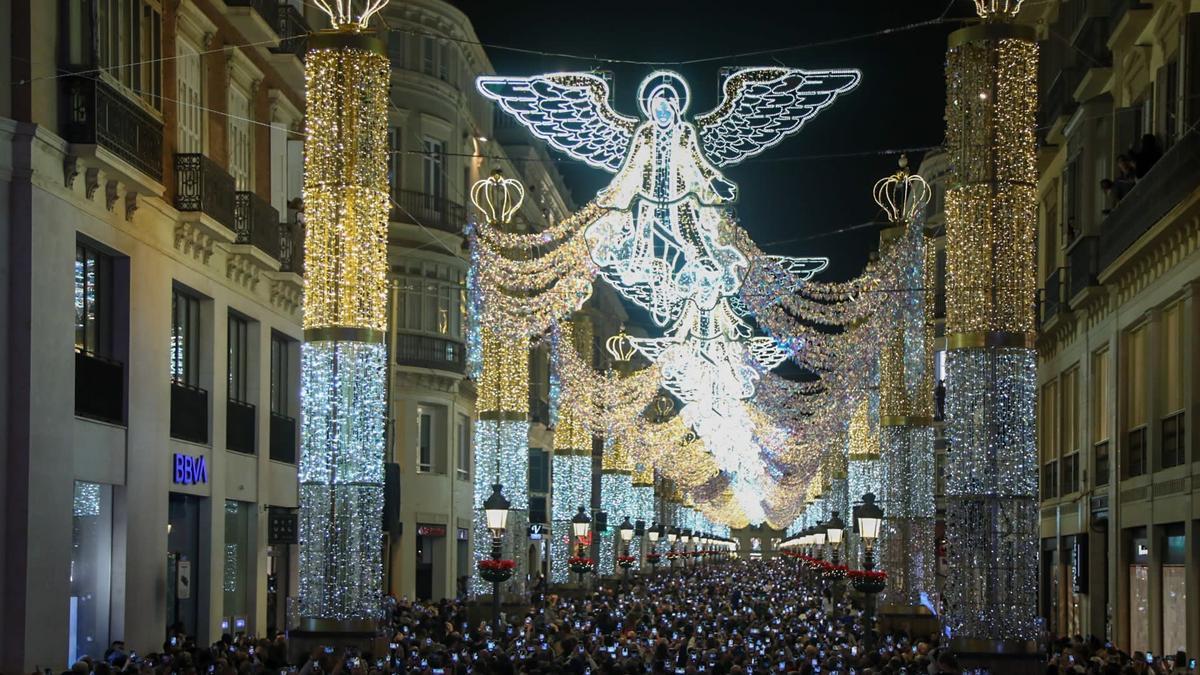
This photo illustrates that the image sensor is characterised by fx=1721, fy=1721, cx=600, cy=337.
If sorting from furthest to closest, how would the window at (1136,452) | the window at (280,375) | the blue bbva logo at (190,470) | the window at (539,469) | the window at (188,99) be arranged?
the window at (539,469) → the window at (280,375) → the window at (1136,452) → the blue bbva logo at (190,470) → the window at (188,99)

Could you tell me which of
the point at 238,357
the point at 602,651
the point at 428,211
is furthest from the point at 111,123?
the point at 428,211

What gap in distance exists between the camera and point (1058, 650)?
84.5 ft

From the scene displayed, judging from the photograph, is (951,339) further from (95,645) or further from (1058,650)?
(95,645)

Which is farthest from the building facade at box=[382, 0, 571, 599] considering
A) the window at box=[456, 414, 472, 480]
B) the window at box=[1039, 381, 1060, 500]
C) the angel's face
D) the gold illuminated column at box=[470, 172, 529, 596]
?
the angel's face

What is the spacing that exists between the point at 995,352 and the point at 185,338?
14.9m

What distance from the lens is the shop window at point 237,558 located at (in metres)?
31.2

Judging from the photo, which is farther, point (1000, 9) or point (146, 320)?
point (146, 320)

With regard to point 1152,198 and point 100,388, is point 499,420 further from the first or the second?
point 1152,198

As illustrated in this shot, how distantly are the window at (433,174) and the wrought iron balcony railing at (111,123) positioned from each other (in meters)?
22.1

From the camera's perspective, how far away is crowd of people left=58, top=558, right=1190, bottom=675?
758 inches

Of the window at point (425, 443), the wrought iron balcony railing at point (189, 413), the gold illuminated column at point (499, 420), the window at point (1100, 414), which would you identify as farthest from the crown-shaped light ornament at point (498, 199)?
the window at point (425, 443)

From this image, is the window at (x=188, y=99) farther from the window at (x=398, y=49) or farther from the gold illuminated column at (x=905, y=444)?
the window at (x=398, y=49)

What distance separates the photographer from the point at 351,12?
2012 cm

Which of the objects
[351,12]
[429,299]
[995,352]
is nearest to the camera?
[995,352]
